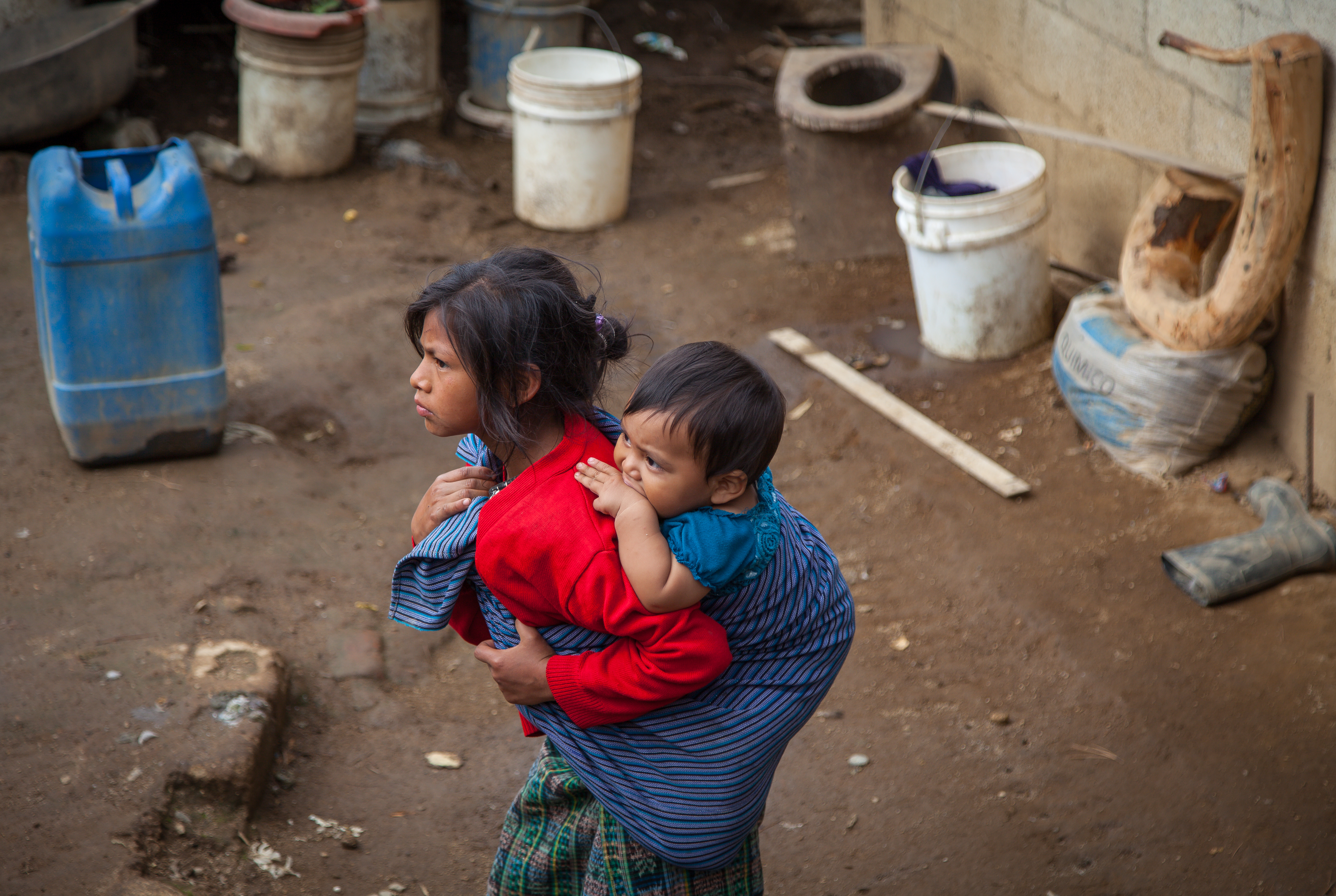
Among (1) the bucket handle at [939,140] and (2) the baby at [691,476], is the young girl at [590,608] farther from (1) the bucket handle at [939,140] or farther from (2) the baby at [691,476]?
(1) the bucket handle at [939,140]

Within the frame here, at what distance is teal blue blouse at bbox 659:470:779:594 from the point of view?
53.0 inches

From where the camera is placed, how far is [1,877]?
7.30 feet

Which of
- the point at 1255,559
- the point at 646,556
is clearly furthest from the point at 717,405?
the point at 1255,559

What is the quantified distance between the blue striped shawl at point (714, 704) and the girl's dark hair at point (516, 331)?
13 centimetres

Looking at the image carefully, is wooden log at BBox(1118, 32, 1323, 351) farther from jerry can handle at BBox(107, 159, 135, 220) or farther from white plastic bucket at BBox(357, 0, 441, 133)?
white plastic bucket at BBox(357, 0, 441, 133)

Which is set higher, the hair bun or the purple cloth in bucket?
the hair bun

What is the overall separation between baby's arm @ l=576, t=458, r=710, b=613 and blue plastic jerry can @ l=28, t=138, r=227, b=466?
2.88 meters

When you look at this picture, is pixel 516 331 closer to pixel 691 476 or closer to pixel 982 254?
pixel 691 476

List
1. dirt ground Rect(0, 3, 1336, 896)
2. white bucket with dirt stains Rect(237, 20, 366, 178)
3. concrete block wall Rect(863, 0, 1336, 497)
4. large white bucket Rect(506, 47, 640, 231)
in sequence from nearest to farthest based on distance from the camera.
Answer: dirt ground Rect(0, 3, 1336, 896) < concrete block wall Rect(863, 0, 1336, 497) < large white bucket Rect(506, 47, 640, 231) < white bucket with dirt stains Rect(237, 20, 366, 178)

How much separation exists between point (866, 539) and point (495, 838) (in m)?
1.74

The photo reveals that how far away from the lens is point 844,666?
10.9 ft

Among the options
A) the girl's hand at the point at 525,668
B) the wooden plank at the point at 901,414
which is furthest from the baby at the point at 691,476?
the wooden plank at the point at 901,414

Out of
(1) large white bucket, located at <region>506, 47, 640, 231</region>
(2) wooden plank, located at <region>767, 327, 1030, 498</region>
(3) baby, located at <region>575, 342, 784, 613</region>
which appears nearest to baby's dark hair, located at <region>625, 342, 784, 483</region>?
(3) baby, located at <region>575, 342, 784, 613</region>

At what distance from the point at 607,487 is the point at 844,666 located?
211 centimetres
